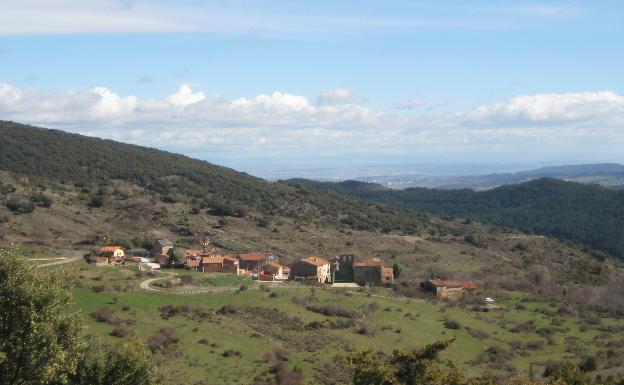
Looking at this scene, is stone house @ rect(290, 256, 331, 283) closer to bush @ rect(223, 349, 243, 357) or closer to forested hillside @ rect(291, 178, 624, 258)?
bush @ rect(223, 349, 243, 357)

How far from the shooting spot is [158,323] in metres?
33.8

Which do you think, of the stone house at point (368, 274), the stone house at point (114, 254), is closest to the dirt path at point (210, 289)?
the stone house at point (114, 254)

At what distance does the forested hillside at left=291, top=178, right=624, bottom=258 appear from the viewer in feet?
381

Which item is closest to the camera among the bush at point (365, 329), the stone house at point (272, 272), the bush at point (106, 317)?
the bush at point (106, 317)

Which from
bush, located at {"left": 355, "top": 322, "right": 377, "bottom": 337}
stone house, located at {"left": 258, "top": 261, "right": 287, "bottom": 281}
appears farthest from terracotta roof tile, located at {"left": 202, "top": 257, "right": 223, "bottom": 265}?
bush, located at {"left": 355, "top": 322, "right": 377, "bottom": 337}

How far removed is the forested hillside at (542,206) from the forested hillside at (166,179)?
23693 millimetres

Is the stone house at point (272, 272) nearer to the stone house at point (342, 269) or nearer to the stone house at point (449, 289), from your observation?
the stone house at point (342, 269)

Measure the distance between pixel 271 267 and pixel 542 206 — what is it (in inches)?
4166

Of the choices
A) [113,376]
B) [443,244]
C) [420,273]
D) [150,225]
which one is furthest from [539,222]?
[113,376]

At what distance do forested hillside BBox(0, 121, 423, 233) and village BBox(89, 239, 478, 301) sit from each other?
A: 2538 cm

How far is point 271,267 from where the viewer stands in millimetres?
54125

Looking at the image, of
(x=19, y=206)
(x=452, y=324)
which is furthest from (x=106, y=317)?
(x=19, y=206)

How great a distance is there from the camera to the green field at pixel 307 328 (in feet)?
99.8

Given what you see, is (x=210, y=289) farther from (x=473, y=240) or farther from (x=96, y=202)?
(x=473, y=240)
